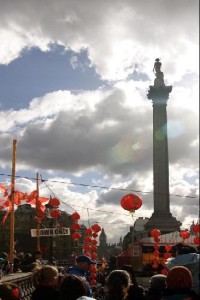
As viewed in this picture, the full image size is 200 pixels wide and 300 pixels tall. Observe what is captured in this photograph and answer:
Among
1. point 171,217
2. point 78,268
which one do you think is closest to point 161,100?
point 171,217

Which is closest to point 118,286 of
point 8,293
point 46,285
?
point 46,285

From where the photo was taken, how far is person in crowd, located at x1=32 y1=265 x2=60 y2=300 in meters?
4.77

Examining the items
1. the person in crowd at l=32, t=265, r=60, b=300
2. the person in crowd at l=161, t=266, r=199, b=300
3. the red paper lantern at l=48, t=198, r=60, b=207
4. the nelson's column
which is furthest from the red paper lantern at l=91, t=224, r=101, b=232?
the nelson's column

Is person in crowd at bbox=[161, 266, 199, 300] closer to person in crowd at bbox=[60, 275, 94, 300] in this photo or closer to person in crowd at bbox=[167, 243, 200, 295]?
person in crowd at bbox=[60, 275, 94, 300]

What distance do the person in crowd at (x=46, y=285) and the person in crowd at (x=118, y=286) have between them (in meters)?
0.73

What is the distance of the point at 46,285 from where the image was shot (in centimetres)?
484

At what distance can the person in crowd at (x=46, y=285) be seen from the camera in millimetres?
4770

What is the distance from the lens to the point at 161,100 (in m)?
46.0

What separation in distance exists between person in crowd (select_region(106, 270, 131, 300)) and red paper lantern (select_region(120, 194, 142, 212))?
8.76 meters

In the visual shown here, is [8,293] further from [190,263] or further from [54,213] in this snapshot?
[54,213]

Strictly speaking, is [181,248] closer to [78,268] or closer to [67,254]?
[78,268]

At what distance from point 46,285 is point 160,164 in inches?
1546

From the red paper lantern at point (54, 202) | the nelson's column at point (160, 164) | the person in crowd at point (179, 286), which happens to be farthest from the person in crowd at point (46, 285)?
the nelson's column at point (160, 164)

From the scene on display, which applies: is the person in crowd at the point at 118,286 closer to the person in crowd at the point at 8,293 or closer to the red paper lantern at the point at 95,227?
the person in crowd at the point at 8,293
